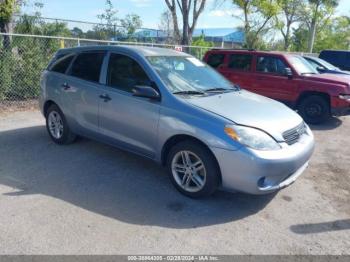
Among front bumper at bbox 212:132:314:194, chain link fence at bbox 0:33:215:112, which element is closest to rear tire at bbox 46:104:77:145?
front bumper at bbox 212:132:314:194

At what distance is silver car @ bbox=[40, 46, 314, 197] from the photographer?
3.57m

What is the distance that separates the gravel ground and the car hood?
37.3 inches

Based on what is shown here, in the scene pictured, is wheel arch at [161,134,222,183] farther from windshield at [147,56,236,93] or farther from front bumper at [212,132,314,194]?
windshield at [147,56,236,93]

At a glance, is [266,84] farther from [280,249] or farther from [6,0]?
[6,0]

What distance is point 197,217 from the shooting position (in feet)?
11.9

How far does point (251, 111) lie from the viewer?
4.01m

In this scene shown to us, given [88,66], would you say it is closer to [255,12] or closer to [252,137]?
[252,137]

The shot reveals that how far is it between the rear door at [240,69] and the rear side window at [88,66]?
522 centimetres

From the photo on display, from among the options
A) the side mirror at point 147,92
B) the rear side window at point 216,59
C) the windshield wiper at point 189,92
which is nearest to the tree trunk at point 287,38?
the rear side window at point 216,59

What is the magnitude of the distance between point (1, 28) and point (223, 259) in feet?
31.0

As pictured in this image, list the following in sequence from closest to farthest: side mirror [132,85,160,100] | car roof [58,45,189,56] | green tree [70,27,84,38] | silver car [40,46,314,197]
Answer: silver car [40,46,314,197] → side mirror [132,85,160,100] → car roof [58,45,189,56] → green tree [70,27,84,38]

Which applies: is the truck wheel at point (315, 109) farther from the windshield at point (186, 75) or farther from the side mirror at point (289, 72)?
the windshield at point (186, 75)

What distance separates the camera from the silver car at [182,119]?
3570 mm

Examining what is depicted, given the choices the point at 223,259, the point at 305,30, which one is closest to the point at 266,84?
the point at 223,259
